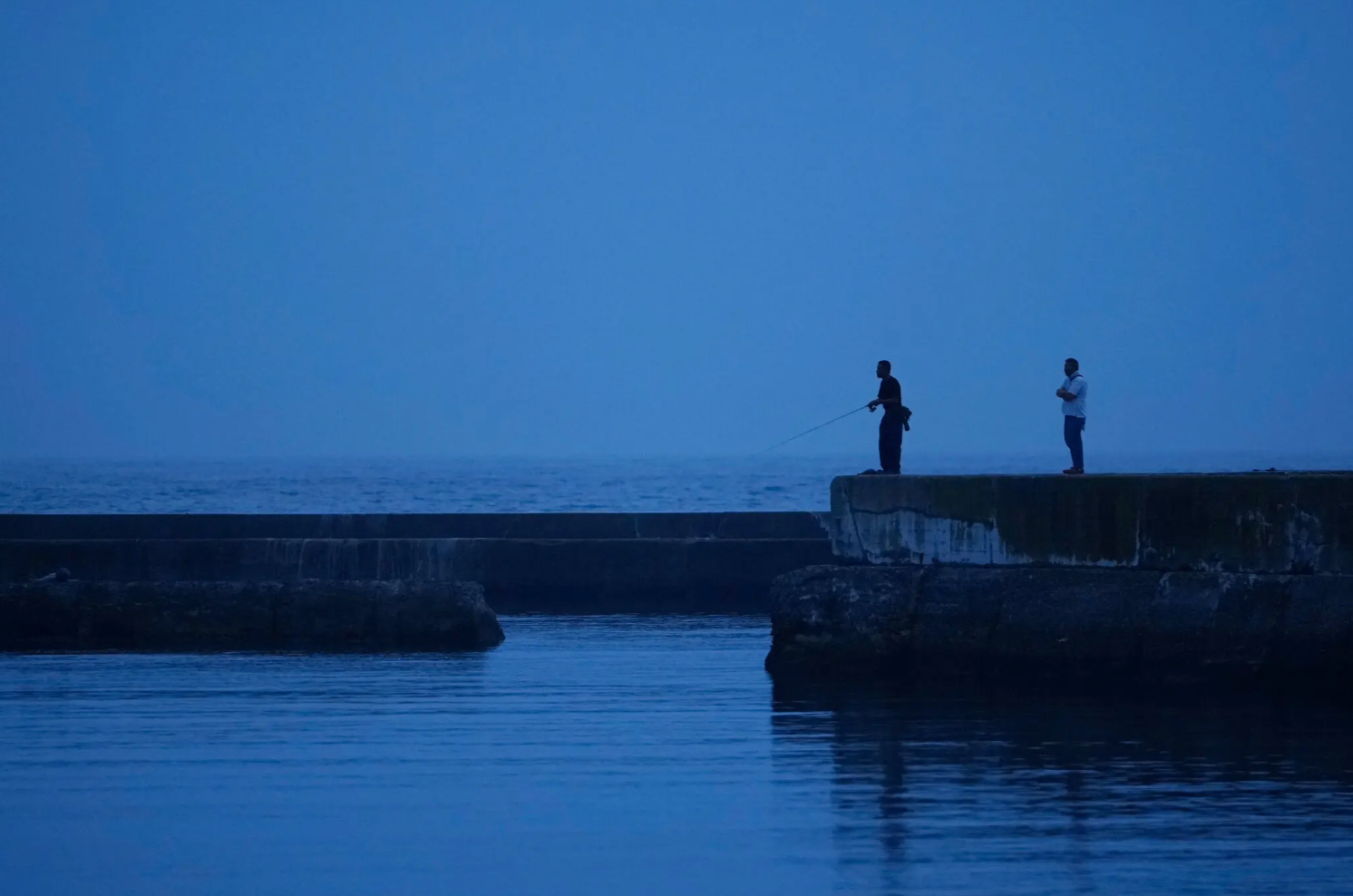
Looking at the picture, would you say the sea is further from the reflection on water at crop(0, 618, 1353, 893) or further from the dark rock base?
the dark rock base

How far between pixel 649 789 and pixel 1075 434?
26.0ft

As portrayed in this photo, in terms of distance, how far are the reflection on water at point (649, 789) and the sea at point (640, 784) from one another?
2 cm

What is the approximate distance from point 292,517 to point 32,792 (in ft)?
53.9

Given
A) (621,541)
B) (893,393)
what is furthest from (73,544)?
(893,393)

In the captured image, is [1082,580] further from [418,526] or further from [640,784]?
[418,526]

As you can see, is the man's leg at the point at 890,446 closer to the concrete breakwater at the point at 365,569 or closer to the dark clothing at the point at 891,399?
the dark clothing at the point at 891,399

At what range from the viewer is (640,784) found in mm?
8070

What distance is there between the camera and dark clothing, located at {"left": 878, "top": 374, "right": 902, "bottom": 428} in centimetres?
1452

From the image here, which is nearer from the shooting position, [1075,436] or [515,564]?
[1075,436]

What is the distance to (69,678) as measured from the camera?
40.2 ft

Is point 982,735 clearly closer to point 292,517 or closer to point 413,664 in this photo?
point 413,664

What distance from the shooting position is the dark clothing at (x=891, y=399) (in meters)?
14.5

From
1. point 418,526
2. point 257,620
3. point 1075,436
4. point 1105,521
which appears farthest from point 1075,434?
point 418,526

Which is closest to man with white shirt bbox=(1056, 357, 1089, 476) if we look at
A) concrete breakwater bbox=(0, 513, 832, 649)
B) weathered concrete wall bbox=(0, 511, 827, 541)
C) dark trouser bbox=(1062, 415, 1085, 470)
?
dark trouser bbox=(1062, 415, 1085, 470)
